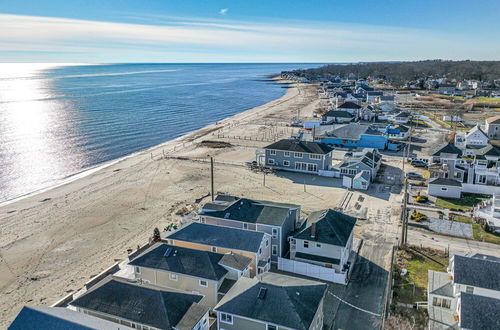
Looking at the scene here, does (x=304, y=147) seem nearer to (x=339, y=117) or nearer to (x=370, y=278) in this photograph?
(x=370, y=278)

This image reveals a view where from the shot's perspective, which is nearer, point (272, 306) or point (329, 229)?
point (272, 306)

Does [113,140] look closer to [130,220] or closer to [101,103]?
[130,220]

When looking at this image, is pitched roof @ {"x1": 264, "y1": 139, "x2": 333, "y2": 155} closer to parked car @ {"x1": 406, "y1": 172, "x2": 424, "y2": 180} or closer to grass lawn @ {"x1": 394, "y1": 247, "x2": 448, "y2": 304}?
parked car @ {"x1": 406, "y1": 172, "x2": 424, "y2": 180}

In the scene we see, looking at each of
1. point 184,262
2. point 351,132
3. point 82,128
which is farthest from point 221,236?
point 82,128

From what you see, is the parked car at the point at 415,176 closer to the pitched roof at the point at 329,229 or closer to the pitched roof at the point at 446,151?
the pitched roof at the point at 446,151

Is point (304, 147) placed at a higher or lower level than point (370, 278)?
higher

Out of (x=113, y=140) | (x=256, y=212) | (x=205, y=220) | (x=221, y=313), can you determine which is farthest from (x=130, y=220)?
(x=113, y=140)
